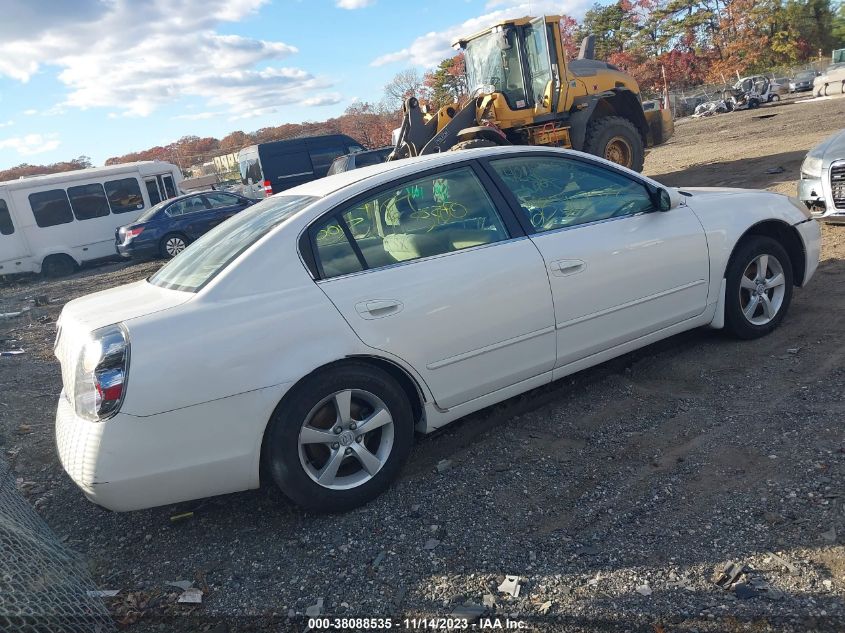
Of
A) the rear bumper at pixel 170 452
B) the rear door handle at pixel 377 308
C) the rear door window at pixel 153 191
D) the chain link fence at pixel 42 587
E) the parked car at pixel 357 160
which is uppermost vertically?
the rear door window at pixel 153 191

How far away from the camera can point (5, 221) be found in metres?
16.7

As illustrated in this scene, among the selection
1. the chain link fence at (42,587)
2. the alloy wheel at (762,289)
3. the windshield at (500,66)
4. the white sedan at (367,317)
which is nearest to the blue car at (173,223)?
the windshield at (500,66)

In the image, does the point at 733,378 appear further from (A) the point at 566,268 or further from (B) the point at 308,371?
(B) the point at 308,371

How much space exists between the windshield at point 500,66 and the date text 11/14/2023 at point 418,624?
11.2m

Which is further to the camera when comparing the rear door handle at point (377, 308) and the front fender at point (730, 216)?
the front fender at point (730, 216)

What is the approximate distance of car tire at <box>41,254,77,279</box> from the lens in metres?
17.1

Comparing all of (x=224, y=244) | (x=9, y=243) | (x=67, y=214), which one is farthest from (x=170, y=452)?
(x=67, y=214)

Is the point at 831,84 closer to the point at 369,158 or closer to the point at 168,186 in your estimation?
the point at 369,158

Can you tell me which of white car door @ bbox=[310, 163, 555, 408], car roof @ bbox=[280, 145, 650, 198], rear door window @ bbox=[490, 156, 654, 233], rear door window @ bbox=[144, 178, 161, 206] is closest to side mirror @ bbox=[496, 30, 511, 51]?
rear door window @ bbox=[490, 156, 654, 233]

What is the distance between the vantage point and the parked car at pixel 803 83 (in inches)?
1547

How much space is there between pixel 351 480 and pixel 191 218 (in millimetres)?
14667

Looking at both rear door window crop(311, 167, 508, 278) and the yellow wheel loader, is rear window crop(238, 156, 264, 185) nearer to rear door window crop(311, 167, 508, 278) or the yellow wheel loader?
the yellow wheel loader

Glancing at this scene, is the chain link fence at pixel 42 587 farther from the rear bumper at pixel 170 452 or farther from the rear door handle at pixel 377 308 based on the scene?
the rear door handle at pixel 377 308

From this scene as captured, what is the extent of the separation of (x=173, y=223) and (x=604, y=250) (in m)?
14.5
